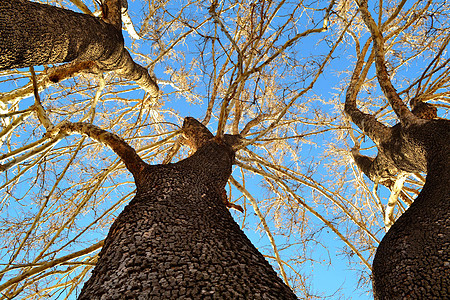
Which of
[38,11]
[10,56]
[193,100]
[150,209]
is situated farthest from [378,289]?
[193,100]

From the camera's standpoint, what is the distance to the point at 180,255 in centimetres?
127

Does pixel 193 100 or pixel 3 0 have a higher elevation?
pixel 193 100

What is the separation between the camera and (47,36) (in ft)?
5.89

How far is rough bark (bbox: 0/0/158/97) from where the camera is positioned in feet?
5.31

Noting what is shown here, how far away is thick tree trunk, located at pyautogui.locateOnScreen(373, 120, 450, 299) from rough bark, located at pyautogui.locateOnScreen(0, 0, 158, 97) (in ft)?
7.31

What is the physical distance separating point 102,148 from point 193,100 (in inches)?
78.8

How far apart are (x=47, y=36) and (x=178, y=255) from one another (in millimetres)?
1510

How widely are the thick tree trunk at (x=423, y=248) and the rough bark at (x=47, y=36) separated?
2229mm

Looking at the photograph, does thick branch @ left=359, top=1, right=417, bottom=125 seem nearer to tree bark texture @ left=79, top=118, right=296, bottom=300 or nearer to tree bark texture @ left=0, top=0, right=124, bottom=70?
tree bark texture @ left=79, top=118, right=296, bottom=300

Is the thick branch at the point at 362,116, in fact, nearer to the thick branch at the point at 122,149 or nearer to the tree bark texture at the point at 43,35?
the thick branch at the point at 122,149

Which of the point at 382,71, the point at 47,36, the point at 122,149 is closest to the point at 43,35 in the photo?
the point at 47,36

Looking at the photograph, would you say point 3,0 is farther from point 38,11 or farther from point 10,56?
point 10,56

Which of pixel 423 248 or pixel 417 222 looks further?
pixel 417 222

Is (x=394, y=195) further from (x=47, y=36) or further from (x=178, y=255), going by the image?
(x=47, y=36)
